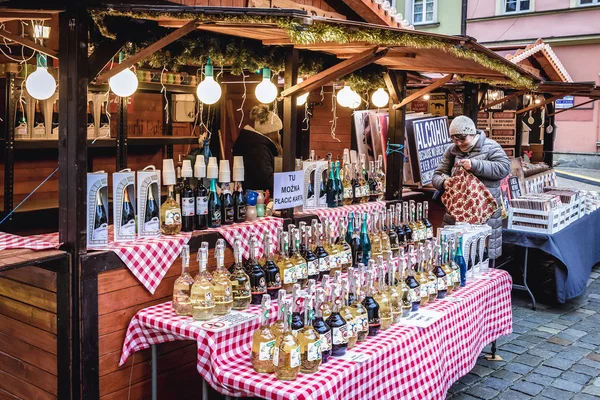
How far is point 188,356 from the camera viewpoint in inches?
165

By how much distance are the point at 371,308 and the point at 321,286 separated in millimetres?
344

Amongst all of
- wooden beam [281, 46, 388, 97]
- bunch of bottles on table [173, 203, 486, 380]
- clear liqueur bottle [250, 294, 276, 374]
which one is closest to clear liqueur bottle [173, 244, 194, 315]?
bunch of bottles on table [173, 203, 486, 380]

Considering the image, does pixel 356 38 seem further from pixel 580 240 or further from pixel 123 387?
pixel 580 240

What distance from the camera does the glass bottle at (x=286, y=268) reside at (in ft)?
12.8

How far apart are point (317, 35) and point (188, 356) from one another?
89.2 inches

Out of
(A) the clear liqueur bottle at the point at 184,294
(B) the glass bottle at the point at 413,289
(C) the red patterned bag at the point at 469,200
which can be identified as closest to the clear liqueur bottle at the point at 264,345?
(A) the clear liqueur bottle at the point at 184,294

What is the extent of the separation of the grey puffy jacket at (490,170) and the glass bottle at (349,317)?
315cm

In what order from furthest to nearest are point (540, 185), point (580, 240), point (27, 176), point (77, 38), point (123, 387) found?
point (540, 185)
point (580, 240)
point (27, 176)
point (123, 387)
point (77, 38)

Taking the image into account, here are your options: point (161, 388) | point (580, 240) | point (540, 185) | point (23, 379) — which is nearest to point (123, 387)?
point (161, 388)

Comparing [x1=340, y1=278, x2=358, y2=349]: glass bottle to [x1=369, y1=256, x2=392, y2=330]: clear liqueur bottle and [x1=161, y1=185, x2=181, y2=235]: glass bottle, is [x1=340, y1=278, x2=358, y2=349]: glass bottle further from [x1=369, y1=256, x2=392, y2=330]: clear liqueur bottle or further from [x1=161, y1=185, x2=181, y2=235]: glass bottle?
[x1=161, y1=185, x2=181, y2=235]: glass bottle

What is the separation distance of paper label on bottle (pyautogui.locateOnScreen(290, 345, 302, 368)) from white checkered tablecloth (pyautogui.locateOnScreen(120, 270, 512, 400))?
76 mm

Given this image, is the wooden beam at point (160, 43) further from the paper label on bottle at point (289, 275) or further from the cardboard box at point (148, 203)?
the paper label on bottle at point (289, 275)

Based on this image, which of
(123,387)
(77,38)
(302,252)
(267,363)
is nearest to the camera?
(267,363)

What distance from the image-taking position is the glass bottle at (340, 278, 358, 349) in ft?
10.7
